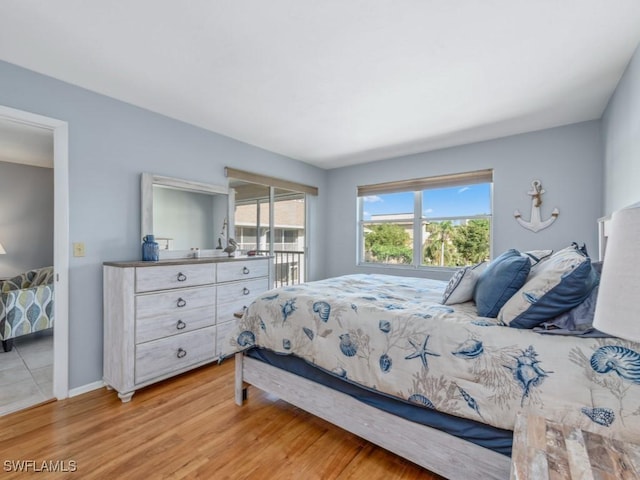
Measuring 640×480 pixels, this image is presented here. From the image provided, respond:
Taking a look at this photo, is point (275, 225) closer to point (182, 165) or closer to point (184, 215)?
point (184, 215)

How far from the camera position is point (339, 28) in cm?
164

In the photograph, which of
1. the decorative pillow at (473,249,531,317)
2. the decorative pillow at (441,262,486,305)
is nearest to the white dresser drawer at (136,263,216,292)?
the decorative pillow at (441,262,486,305)

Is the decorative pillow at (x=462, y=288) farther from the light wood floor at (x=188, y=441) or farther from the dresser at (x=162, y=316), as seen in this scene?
the dresser at (x=162, y=316)

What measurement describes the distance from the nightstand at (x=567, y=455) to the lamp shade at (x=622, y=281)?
1.39 feet

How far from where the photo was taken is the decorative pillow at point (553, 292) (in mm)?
1202

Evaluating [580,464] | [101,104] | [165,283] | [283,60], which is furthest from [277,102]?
[580,464]

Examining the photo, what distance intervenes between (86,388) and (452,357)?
2.73 metres

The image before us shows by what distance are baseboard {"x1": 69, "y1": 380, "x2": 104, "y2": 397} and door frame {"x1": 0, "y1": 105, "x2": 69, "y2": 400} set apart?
4 centimetres

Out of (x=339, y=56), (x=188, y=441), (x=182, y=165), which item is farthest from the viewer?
(x=182, y=165)

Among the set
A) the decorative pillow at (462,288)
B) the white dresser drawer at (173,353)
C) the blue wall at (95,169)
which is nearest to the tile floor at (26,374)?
the blue wall at (95,169)

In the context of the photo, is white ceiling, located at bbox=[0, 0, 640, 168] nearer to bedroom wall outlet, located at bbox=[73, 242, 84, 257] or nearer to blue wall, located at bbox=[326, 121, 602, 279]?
blue wall, located at bbox=[326, 121, 602, 279]

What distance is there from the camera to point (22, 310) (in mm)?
3037

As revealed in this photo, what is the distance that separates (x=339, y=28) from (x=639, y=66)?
5.98 ft

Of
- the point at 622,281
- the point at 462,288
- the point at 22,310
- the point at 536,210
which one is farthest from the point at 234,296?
the point at 536,210
